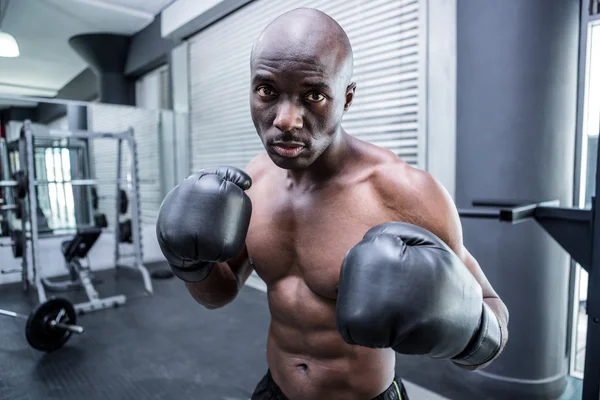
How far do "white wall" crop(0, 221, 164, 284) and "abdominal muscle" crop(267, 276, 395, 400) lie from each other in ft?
13.8

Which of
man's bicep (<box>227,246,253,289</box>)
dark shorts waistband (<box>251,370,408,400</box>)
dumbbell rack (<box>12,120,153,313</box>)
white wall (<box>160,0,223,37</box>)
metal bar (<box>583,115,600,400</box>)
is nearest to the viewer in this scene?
dark shorts waistband (<box>251,370,408,400</box>)

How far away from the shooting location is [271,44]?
30.0 inches

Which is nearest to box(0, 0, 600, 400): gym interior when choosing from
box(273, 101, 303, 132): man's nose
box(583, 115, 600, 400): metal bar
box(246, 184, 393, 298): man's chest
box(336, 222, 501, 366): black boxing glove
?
box(583, 115, 600, 400): metal bar

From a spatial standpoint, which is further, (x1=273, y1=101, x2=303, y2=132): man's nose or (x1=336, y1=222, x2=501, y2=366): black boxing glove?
(x1=273, y1=101, x2=303, y2=132): man's nose

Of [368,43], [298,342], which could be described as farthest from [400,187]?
[368,43]

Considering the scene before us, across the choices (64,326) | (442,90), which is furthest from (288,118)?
(64,326)

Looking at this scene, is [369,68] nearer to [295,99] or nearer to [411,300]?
[295,99]

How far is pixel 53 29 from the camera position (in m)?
5.19

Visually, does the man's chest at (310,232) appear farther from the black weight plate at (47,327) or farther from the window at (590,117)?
the black weight plate at (47,327)

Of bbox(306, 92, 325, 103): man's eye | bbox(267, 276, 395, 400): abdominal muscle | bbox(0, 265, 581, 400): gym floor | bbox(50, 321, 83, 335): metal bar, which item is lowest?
→ bbox(0, 265, 581, 400): gym floor

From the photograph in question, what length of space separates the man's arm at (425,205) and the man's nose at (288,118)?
0.25 meters

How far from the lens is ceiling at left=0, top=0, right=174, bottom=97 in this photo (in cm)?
473

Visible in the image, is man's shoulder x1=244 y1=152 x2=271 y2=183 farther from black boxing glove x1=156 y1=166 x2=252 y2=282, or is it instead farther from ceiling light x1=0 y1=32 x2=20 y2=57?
ceiling light x1=0 y1=32 x2=20 y2=57

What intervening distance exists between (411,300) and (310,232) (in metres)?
0.34
